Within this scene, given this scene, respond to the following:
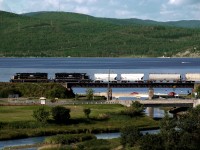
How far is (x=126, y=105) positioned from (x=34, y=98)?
25309mm

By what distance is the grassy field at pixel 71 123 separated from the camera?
357 feet

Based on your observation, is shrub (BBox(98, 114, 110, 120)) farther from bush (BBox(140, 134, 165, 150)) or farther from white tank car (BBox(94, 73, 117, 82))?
white tank car (BBox(94, 73, 117, 82))

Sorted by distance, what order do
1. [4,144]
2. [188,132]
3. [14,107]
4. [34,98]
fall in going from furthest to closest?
1. [34,98]
2. [14,107]
3. [4,144]
4. [188,132]

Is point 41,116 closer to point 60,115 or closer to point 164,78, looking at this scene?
point 60,115

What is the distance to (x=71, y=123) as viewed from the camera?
116 metres

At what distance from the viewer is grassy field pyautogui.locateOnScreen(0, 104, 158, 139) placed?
109 metres

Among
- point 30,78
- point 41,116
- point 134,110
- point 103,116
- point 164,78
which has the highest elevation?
point 164,78

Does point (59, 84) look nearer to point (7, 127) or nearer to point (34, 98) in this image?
point (34, 98)

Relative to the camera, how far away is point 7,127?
109750 millimetres

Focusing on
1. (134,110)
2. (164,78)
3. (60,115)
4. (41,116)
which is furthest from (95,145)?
(164,78)

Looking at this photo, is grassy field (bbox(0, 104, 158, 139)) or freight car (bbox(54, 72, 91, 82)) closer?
grassy field (bbox(0, 104, 158, 139))

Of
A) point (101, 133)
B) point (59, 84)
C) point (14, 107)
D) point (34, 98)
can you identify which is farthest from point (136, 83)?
point (101, 133)

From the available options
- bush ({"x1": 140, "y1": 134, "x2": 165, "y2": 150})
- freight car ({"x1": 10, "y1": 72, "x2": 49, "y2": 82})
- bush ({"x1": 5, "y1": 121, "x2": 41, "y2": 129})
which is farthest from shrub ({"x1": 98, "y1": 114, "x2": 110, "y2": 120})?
freight car ({"x1": 10, "y1": 72, "x2": 49, "y2": 82})

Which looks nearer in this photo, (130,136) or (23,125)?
(130,136)
